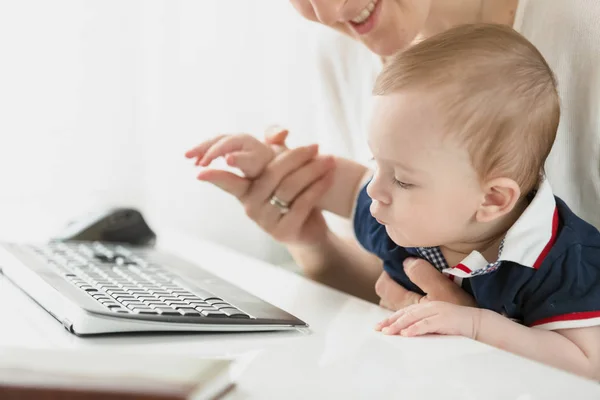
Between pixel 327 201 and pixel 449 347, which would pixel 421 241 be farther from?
pixel 327 201

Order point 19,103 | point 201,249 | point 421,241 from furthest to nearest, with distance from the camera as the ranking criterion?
point 19,103 < point 201,249 < point 421,241

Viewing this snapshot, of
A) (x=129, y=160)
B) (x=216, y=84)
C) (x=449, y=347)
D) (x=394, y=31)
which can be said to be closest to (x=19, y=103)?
(x=129, y=160)

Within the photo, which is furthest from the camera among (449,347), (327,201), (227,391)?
(327,201)

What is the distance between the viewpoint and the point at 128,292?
91cm

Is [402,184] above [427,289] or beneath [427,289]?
above

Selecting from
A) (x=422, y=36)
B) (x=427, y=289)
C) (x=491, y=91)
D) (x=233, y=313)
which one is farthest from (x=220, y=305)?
(x=422, y=36)

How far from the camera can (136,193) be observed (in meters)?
1.77

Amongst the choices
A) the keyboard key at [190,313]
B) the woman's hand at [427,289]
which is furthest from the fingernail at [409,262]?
the keyboard key at [190,313]

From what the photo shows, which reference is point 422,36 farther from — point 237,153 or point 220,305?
point 220,305

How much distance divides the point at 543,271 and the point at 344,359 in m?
0.27

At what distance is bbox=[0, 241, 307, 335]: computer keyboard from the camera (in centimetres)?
82

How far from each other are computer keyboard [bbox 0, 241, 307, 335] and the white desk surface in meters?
0.01

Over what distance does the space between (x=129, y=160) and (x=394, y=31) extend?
798 mm

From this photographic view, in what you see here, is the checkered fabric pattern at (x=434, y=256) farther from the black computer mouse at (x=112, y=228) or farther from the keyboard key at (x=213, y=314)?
the black computer mouse at (x=112, y=228)
